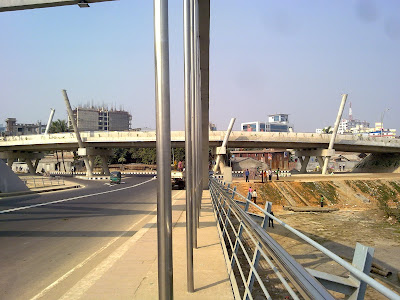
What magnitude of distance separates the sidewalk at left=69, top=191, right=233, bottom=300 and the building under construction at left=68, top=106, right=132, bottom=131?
158 metres

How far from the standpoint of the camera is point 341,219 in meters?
28.2

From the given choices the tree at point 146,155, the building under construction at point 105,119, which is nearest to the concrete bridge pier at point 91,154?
the tree at point 146,155

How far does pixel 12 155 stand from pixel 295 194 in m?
50.4

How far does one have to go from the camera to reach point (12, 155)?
61000 mm

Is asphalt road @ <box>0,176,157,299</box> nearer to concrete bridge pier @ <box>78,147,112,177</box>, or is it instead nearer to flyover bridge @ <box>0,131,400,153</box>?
flyover bridge @ <box>0,131,400,153</box>

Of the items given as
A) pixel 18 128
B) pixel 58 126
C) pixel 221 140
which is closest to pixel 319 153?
pixel 221 140

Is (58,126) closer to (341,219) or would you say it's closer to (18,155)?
(18,155)

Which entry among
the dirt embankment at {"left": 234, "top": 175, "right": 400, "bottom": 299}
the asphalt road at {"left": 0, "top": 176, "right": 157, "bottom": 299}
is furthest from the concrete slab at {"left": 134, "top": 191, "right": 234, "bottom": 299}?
the dirt embankment at {"left": 234, "top": 175, "right": 400, "bottom": 299}

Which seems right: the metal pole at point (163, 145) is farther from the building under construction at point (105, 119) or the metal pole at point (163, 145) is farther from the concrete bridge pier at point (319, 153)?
the building under construction at point (105, 119)

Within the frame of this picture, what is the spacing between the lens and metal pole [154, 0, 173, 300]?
3266mm

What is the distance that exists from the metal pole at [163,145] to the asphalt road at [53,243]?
282 cm

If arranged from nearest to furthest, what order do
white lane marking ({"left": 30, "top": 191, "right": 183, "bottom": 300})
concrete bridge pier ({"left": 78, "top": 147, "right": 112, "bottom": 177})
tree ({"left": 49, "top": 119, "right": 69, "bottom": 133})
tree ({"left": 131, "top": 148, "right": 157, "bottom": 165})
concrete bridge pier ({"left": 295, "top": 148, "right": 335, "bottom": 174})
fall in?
white lane marking ({"left": 30, "top": 191, "right": 183, "bottom": 300}) → concrete bridge pier ({"left": 78, "top": 147, "right": 112, "bottom": 177}) → concrete bridge pier ({"left": 295, "top": 148, "right": 335, "bottom": 174}) → tree ({"left": 49, "top": 119, "right": 69, "bottom": 133}) → tree ({"left": 131, "top": 148, "right": 157, "bottom": 165})

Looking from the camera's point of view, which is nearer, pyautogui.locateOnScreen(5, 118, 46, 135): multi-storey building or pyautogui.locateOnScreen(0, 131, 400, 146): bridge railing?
pyautogui.locateOnScreen(0, 131, 400, 146): bridge railing

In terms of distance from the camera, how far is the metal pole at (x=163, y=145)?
10.7 feet
